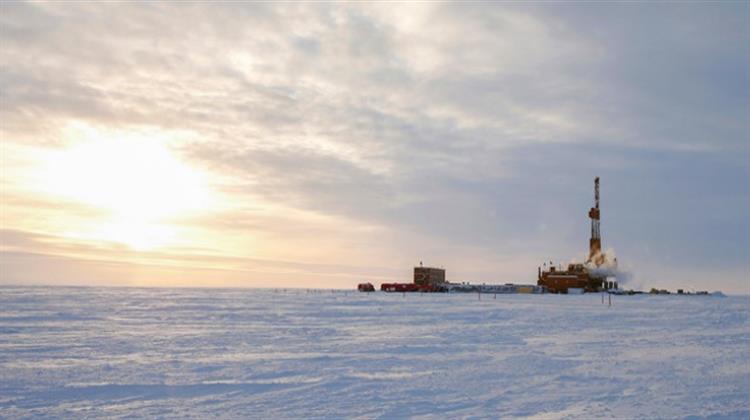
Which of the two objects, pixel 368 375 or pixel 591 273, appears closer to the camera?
pixel 368 375

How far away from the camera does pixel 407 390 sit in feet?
Result: 58.4

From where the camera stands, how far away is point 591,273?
190m

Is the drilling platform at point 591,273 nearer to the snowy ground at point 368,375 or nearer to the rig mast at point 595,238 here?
the rig mast at point 595,238

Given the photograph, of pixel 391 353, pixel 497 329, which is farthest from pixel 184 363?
pixel 497 329

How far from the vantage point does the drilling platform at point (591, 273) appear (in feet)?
610

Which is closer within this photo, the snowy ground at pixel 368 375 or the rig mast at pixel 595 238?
the snowy ground at pixel 368 375

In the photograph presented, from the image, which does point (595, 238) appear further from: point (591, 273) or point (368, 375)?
point (368, 375)

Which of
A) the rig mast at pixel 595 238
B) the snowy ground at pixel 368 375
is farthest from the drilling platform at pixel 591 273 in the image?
the snowy ground at pixel 368 375

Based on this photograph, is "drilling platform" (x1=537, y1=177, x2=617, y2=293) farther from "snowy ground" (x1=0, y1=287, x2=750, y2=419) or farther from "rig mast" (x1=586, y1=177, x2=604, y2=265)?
"snowy ground" (x1=0, y1=287, x2=750, y2=419)

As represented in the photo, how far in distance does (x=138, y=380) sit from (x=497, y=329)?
82.9ft

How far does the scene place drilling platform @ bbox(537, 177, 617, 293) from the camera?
610 ft

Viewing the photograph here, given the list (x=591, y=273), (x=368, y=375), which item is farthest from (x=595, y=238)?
(x=368, y=375)

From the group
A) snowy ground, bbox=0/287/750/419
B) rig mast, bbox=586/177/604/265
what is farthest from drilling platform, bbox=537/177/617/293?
snowy ground, bbox=0/287/750/419

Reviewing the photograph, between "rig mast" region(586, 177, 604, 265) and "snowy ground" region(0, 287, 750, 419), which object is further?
"rig mast" region(586, 177, 604, 265)
